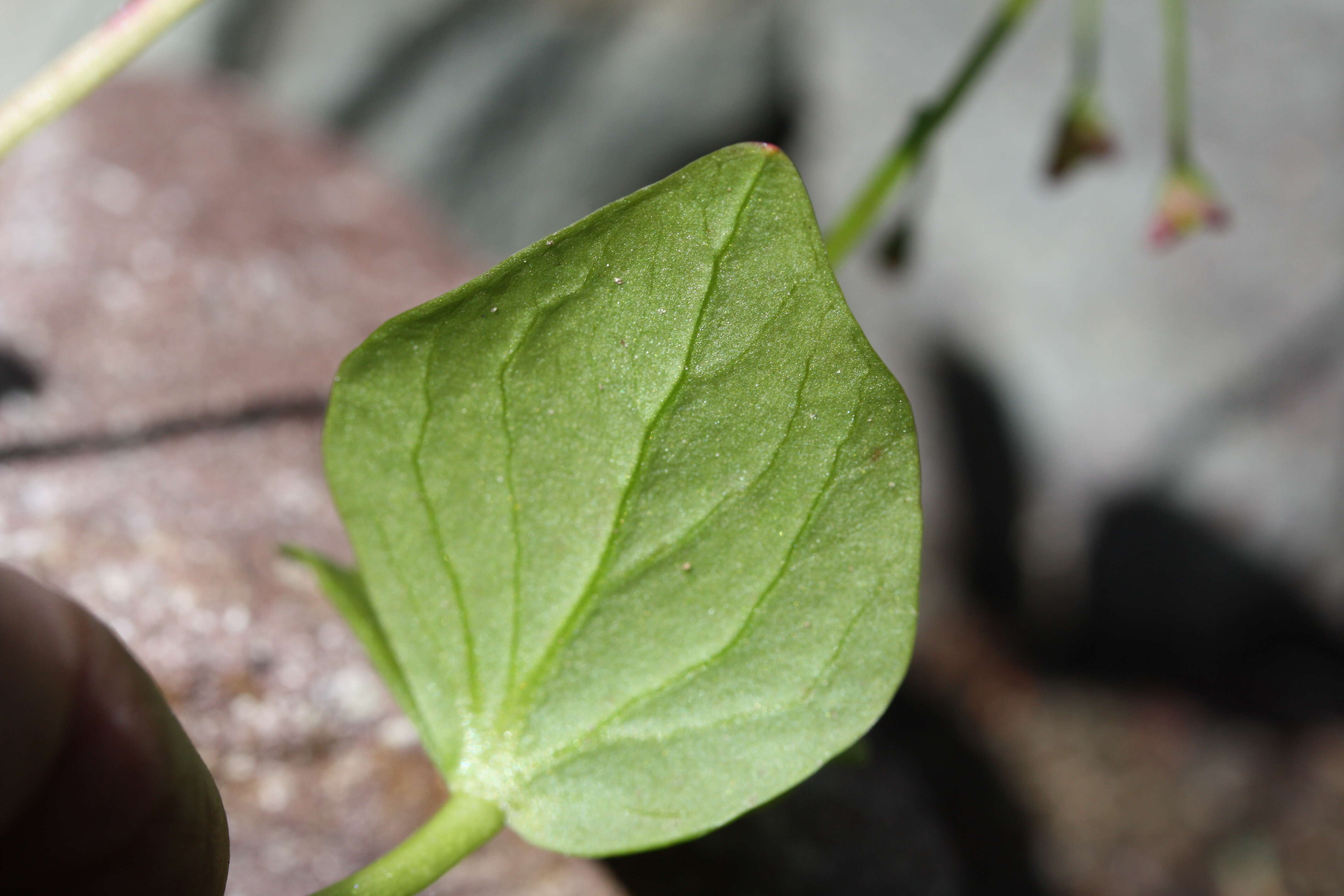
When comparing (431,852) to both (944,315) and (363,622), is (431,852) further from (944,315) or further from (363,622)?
(944,315)

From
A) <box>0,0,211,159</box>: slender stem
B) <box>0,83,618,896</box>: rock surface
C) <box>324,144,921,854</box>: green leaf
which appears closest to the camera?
<box>324,144,921,854</box>: green leaf

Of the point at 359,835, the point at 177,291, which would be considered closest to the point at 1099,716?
the point at 359,835

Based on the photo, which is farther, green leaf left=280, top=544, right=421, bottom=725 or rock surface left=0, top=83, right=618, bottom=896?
rock surface left=0, top=83, right=618, bottom=896

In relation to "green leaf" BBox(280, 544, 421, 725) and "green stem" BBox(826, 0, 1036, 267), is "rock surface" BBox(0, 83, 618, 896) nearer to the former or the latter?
"green leaf" BBox(280, 544, 421, 725)

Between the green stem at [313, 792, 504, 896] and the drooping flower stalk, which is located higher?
the drooping flower stalk

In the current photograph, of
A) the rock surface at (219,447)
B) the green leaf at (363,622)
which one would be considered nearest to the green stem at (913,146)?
the green leaf at (363,622)

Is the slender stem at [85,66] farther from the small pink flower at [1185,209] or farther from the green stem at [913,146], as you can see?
the small pink flower at [1185,209]

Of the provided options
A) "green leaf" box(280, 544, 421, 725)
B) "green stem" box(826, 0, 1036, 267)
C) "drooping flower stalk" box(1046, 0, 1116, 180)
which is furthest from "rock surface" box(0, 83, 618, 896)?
"drooping flower stalk" box(1046, 0, 1116, 180)

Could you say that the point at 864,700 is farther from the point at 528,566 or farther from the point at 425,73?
the point at 425,73

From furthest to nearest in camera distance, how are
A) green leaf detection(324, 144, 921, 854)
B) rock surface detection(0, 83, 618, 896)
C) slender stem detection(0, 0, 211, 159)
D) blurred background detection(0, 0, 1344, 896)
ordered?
blurred background detection(0, 0, 1344, 896)
rock surface detection(0, 83, 618, 896)
slender stem detection(0, 0, 211, 159)
green leaf detection(324, 144, 921, 854)
